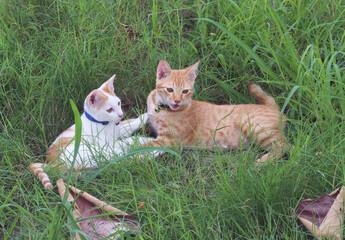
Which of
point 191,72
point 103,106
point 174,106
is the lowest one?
point 174,106

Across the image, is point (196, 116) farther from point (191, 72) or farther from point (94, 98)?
point (94, 98)

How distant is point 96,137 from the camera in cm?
311

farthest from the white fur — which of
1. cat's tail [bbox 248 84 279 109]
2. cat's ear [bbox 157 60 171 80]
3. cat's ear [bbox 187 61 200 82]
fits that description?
cat's tail [bbox 248 84 279 109]

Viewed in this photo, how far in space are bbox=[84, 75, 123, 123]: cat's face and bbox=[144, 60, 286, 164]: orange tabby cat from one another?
35cm

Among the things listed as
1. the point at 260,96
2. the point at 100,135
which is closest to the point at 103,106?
Result: the point at 100,135

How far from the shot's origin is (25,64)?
11.5ft

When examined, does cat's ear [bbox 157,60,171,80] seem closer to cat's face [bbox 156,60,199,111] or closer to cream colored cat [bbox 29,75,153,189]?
cat's face [bbox 156,60,199,111]

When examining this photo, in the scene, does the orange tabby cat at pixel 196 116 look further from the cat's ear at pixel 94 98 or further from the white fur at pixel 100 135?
the cat's ear at pixel 94 98

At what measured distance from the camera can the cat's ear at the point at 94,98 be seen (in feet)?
10.1

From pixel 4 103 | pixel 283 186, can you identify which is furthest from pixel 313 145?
pixel 4 103

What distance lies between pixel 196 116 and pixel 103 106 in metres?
0.77

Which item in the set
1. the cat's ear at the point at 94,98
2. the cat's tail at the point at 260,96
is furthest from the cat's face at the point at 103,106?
the cat's tail at the point at 260,96

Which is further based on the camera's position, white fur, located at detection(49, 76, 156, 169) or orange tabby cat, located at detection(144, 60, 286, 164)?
orange tabby cat, located at detection(144, 60, 286, 164)

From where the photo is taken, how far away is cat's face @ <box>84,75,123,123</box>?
310cm
